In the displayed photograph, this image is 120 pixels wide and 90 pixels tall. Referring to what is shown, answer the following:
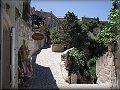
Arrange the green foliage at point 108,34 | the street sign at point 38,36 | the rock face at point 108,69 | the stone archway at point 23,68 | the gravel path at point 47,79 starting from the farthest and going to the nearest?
the street sign at point 38,36 < the green foliage at point 108,34 < the gravel path at point 47,79 < the rock face at point 108,69 < the stone archway at point 23,68

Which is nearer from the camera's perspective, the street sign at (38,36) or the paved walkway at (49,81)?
the paved walkway at (49,81)

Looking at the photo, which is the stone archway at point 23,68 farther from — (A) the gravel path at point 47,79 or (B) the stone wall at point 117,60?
(B) the stone wall at point 117,60

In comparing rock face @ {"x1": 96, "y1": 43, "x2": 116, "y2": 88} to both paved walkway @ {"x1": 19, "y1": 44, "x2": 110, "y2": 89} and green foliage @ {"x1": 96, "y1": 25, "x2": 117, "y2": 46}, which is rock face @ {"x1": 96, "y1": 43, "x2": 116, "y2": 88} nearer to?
paved walkway @ {"x1": 19, "y1": 44, "x2": 110, "y2": 89}

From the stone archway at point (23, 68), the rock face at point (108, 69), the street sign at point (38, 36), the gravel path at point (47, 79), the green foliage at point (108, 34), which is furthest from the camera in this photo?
the street sign at point (38, 36)

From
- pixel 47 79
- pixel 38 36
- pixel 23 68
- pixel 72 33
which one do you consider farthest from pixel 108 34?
pixel 72 33

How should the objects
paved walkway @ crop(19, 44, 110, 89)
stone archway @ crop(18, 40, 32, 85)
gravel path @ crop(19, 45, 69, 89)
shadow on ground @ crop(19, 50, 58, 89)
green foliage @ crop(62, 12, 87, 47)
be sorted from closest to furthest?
stone archway @ crop(18, 40, 32, 85), shadow on ground @ crop(19, 50, 58, 89), paved walkway @ crop(19, 44, 110, 89), gravel path @ crop(19, 45, 69, 89), green foliage @ crop(62, 12, 87, 47)

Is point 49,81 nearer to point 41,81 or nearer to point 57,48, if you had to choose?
point 41,81

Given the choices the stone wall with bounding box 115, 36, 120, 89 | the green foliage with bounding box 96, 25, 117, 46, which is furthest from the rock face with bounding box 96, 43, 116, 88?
the green foliage with bounding box 96, 25, 117, 46

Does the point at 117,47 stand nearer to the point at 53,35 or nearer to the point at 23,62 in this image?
the point at 23,62

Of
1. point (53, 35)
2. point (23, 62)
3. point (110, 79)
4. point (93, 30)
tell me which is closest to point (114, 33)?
point (110, 79)

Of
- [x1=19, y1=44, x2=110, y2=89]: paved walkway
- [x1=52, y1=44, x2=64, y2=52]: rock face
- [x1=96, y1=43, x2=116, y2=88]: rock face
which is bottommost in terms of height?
[x1=19, y1=44, x2=110, y2=89]: paved walkway

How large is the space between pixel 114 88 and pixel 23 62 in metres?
4.11

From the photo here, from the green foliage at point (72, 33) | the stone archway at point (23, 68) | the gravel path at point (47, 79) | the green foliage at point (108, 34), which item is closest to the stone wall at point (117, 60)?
the green foliage at point (108, 34)

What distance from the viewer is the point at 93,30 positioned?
201 ft
